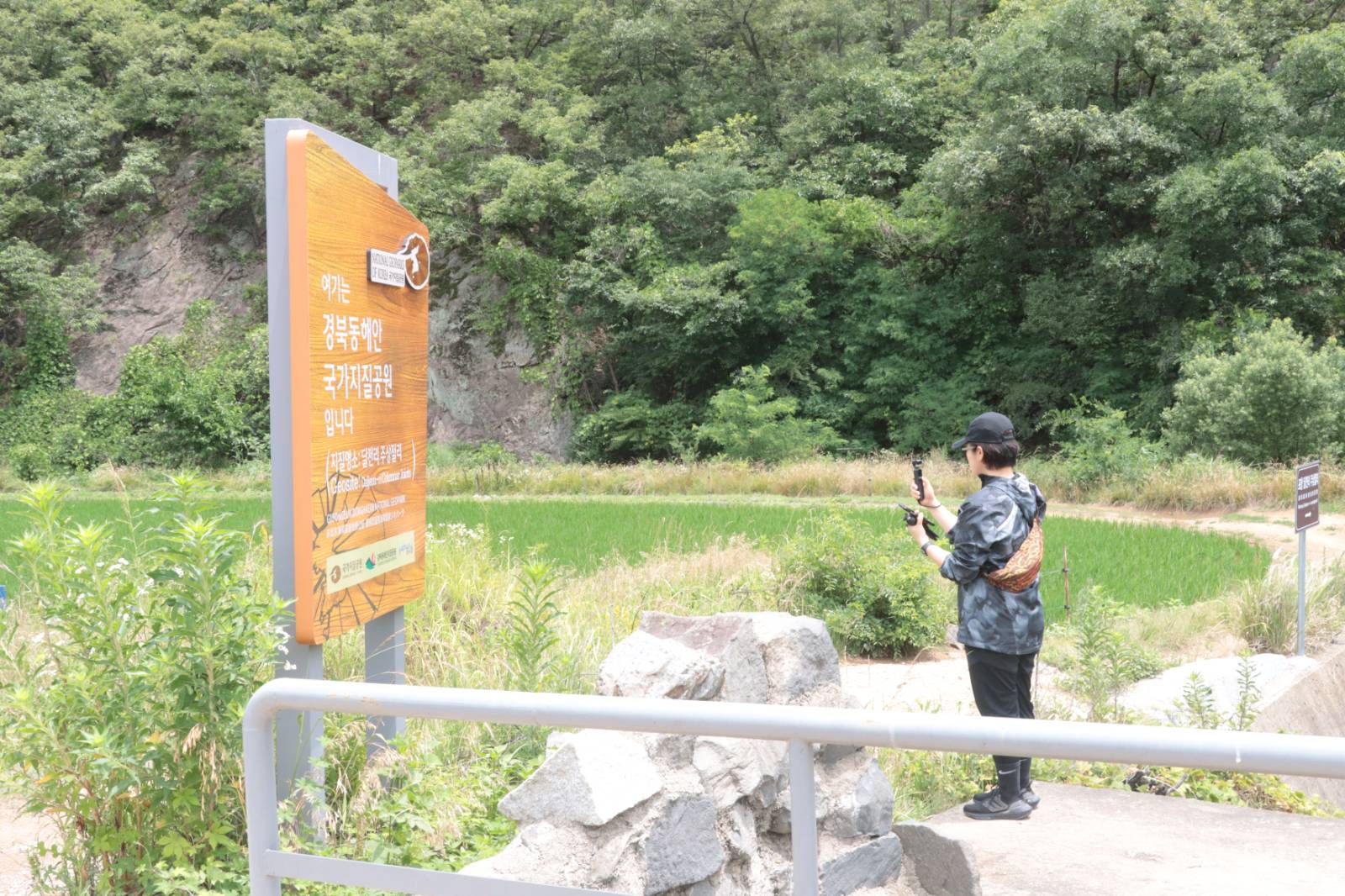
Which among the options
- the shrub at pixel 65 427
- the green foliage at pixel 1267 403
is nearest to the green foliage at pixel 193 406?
the shrub at pixel 65 427

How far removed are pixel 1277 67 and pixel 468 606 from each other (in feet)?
81.1

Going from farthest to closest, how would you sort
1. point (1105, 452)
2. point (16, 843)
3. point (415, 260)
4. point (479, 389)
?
point (479, 389), point (1105, 452), point (415, 260), point (16, 843)

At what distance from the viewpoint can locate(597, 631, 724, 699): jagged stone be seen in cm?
382

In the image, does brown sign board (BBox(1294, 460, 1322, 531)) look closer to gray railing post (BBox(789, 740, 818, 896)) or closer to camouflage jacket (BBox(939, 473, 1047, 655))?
camouflage jacket (BBox(939, 473, 1047, 655))

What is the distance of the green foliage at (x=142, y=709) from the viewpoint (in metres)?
3.56

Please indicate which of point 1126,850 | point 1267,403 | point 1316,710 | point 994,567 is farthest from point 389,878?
point 1267,403

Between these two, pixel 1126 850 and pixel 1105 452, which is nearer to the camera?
pixel 1126 850

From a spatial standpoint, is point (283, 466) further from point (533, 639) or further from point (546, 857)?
point (546, 857)

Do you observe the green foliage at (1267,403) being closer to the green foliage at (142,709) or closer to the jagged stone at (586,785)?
the jagged stone at (586,785)

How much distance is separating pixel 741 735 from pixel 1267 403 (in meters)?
20.6

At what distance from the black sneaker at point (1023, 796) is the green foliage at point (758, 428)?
20.9 m

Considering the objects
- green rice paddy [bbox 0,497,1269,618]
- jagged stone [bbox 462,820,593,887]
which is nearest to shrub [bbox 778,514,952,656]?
green rice paddy [bbox 0,497,1269,618]

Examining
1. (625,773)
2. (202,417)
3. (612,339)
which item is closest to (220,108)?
(202,417)

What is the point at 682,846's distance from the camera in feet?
11.1
